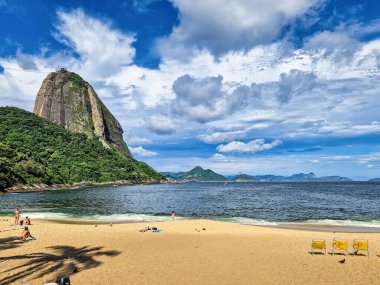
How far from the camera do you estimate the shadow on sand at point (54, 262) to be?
14068mm

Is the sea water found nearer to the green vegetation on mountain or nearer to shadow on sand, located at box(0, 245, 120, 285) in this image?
shadow on sand, located at box(0, 245, 120, 285)

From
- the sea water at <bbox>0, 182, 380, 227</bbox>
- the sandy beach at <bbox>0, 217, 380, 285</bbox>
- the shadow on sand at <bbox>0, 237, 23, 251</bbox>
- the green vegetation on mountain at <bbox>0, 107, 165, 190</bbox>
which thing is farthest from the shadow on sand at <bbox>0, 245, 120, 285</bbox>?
the green vegetation on mountain at <bbox>0, 107, 165, 190</bbox>

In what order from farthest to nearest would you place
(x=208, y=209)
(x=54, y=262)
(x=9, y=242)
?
(x=208, y=209)
(x=9, y=242)
(x=54, y=262)

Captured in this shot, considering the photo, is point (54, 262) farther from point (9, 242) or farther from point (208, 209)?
point (208, 209)

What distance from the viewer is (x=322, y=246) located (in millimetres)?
18047

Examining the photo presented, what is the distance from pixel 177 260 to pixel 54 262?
6499 mm

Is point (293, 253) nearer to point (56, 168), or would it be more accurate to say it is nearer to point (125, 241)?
point (125, 241)

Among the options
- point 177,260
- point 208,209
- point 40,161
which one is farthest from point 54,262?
point 40,161

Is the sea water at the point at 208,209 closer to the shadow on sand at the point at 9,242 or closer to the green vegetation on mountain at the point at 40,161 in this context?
the shadow on sand at the point at 9,242

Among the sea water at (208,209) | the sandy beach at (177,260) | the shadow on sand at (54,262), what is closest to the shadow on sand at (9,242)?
the sandy beach at (177,260)

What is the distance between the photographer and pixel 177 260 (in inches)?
673

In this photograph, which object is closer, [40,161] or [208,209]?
[208,209]

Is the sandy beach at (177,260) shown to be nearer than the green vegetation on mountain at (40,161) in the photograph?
Yes

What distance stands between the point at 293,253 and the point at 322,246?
181 cm
